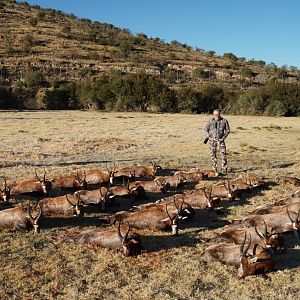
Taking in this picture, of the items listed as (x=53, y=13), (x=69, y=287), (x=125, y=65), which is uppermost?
(x=53, y=13)

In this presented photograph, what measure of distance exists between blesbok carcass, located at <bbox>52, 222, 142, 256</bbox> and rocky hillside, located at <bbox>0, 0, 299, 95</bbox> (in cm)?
6799

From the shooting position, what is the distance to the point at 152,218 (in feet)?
37.8

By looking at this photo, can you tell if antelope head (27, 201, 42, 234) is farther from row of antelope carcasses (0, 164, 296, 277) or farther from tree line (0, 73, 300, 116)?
tree line (0, 73, 300, 116)

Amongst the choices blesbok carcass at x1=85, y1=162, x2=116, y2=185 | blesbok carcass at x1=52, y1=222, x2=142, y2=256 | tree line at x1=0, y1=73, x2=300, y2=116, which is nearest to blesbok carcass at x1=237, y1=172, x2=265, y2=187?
blesbok carcass at x1=85, y1=162, x2=116, y2=185

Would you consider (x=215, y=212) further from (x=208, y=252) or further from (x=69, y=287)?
(x=69, y=287)

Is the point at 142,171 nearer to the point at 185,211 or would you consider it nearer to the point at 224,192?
the point at 224,192

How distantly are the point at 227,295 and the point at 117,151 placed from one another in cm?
1661

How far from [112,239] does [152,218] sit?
1684 millimetres

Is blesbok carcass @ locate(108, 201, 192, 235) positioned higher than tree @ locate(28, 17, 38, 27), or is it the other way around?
tree @ locate(28, 17, 38, 27)

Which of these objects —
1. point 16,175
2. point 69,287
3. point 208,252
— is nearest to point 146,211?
point 208,252

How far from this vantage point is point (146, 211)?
38.5 feet

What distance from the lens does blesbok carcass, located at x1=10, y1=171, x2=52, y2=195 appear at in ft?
46.9

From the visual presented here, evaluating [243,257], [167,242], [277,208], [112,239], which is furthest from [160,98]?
[243,257]

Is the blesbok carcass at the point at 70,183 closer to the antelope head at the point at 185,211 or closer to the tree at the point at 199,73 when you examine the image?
the antelope head at the point at 185,211
